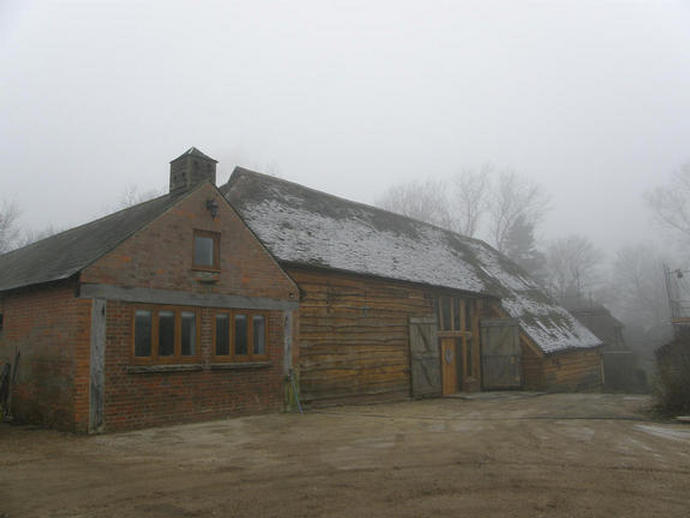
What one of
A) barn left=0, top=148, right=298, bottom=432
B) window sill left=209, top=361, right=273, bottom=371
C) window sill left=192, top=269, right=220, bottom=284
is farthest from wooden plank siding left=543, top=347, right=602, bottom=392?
window sill left=192, top=269, right=220, bottom=284

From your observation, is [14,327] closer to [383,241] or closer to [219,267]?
[219,267]

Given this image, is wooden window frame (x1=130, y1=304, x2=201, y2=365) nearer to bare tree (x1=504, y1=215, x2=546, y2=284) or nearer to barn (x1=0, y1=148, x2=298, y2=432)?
barn (x1=0, y1=148, x2=298, y2=432)

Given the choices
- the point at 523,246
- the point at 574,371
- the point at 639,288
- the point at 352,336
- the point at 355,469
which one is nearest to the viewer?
the point at 355,469

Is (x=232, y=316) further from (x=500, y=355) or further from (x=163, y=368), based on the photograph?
(x=500, y=355)

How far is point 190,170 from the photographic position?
43.9ft

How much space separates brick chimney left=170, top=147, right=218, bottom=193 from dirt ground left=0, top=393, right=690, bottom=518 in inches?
229

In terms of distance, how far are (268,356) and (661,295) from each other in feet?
247

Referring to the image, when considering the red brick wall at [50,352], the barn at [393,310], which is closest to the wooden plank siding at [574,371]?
the barn at [393,310]

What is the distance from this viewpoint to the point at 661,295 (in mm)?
73812

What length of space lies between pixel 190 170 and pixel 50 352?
519 centimetres

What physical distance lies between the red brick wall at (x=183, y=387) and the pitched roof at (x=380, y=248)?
304 cm

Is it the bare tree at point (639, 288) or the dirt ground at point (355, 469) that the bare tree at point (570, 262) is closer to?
the bare tree at point (639, 288)

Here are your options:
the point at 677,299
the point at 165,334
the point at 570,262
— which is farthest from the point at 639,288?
the point at 165,334

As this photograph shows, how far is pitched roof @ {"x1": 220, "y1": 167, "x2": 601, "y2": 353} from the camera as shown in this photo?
16203 millimetres
